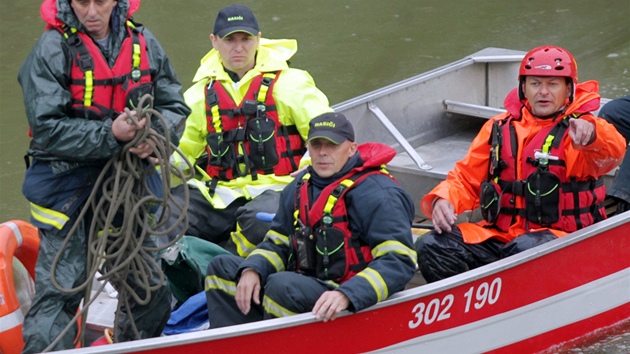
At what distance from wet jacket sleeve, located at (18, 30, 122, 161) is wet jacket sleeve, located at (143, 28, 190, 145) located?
1.08 feet

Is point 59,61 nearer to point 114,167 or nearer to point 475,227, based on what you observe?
point 114,167

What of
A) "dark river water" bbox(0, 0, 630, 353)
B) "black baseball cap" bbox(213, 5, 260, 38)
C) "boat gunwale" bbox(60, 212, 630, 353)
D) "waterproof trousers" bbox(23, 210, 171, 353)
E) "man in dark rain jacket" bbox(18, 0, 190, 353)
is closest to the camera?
"boat gunwale" bbox(60, 212, 630, 353)

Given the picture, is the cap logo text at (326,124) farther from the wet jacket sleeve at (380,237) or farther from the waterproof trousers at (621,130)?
the waterproof trousers at (621,130)

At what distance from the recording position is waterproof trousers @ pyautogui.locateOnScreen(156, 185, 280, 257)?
193 inches

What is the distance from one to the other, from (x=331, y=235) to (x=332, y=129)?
1.32 ft

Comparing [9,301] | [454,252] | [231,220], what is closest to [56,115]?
[9,301]

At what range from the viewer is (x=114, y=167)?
4.03 metres

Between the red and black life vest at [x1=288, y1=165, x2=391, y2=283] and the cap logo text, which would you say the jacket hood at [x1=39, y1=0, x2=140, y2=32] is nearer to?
the cap logo text

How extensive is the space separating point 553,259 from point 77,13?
219 centimetres

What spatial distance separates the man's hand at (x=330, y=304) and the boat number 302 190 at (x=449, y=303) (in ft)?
1.36

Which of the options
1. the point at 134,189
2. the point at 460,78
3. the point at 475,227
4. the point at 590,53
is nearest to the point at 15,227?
the point at 134,189

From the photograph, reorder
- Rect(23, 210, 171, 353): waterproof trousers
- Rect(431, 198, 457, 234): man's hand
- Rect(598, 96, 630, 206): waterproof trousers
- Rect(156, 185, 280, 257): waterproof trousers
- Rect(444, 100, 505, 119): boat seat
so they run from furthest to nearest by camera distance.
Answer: Rect(444, 100, 505, 119): boat seat, Rect(598, 96, 630, 206): waterproof trousers, Rect(156, 185, 280, 257): waterproof trousers, Rect(431, 198, 457, 234): man's hand, Rect(23, 210, 171, 353): waterproof trousers

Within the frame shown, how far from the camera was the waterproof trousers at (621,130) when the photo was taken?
521cm

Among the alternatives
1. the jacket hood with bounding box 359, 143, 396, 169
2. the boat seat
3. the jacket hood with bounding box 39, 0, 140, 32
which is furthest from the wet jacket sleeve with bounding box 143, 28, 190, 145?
the boat seat
